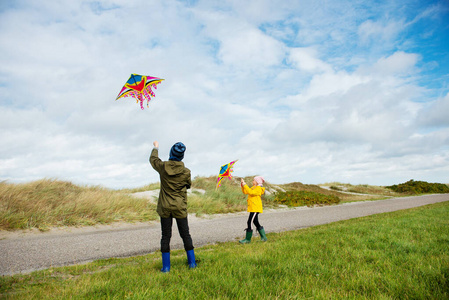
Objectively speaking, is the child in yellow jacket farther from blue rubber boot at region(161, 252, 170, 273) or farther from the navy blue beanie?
blue rubber boot at region(161, 252, 170, 273)

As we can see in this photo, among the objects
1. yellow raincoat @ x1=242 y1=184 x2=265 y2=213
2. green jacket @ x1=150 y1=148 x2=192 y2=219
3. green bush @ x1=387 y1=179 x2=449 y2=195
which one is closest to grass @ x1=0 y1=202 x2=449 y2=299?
green jacket @ x1=150 y1=148 x2=192 y2=219

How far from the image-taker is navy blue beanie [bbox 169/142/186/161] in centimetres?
523

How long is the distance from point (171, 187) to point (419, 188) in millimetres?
52032

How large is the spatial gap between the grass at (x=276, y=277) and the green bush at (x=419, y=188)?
4723cm

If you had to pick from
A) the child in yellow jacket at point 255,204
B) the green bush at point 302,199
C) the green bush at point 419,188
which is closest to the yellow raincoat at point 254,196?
the child in yellow jacket at point 255,204

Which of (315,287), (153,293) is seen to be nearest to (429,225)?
(315,287)

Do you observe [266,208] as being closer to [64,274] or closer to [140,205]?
[140,205]

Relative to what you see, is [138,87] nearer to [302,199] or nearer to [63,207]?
[63,207]

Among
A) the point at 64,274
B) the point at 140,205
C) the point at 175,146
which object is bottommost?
the point at 64,274

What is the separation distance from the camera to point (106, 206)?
13148 mm

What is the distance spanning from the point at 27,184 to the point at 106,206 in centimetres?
477

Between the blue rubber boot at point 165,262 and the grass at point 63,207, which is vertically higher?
the grass at point 63,207

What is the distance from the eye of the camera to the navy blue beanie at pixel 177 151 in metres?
5.23

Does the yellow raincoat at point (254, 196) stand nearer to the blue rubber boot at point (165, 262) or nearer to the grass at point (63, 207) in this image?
the blue rubber boot at point (165, 262)
